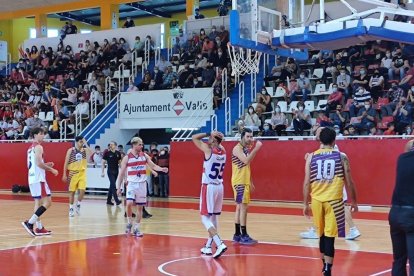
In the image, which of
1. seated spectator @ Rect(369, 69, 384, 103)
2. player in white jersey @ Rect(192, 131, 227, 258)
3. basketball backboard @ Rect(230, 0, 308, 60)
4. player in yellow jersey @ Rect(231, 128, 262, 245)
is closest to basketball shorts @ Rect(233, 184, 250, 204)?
player in yellow jersey @ Rect(231, 128, 262, 245)

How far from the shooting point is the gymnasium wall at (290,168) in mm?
18750

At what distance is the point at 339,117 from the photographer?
66.0 feet

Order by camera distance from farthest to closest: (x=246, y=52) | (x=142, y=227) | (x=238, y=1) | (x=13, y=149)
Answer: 1. (x=13, y=149)
2. (x=246, y=52)
3. (x=142, y=227)
4. (x=238, y=1)

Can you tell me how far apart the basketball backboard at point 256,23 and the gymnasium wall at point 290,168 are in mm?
6858

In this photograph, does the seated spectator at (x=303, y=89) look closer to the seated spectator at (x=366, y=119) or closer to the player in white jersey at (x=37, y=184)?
the seated spectator at (x=366, y=119)

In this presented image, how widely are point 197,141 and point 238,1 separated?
3827 mm

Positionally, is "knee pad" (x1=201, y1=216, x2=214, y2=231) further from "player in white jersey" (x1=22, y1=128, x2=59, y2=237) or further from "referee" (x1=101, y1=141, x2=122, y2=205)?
"referee" (x1=101, y1=141, x2=122, y2=205)

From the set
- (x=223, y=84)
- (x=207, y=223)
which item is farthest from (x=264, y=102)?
(x=207, y=223)

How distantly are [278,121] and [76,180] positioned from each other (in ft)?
23.1

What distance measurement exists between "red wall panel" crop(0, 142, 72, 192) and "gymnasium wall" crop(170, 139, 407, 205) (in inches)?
219

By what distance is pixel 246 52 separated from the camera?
16484 mm

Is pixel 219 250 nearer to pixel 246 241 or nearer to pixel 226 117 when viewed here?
pixel 246 241

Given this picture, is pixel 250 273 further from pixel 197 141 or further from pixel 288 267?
pixel 197 141

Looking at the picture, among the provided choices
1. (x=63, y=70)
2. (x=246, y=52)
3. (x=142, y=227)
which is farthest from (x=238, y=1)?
(x=63, y=70)
